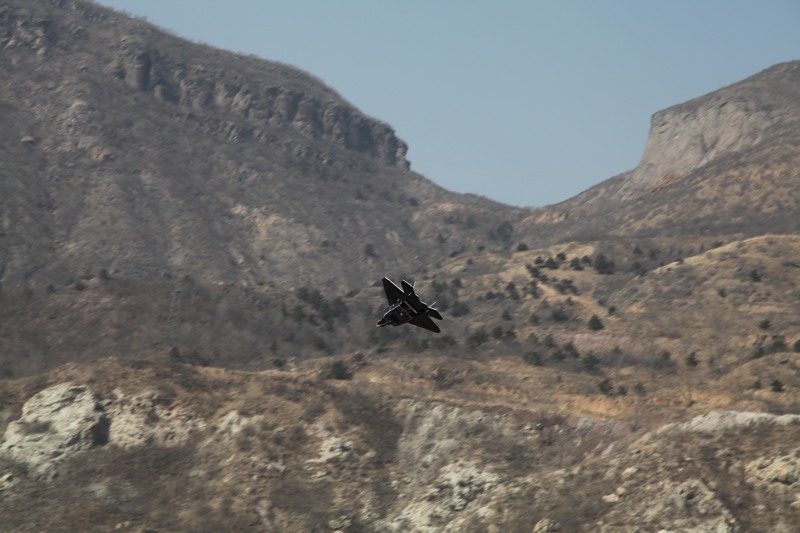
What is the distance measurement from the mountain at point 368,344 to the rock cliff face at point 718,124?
91cm

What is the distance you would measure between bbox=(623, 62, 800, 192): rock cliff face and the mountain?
0.91 meters

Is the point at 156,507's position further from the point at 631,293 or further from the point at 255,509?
the point at 631,293

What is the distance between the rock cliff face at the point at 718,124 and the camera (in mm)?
174875

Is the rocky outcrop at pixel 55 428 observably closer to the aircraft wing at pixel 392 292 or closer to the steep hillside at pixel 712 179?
the aircraft wing at pixel 392 292

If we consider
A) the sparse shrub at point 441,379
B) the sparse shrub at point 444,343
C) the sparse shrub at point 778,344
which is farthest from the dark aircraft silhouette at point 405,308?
the sparse shrub at point 444,343

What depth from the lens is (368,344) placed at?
100 meters

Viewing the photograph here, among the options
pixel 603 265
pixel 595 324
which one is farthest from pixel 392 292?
pixel 603 265

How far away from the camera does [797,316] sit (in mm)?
90438

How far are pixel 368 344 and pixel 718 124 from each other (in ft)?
352

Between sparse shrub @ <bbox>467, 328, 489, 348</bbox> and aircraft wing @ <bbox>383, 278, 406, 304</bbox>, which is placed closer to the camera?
aircraft wing @ <bbox>383, 278, 406, 304</bbox>

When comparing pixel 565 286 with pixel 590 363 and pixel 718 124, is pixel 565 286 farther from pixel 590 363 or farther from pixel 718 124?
pixel 718 124

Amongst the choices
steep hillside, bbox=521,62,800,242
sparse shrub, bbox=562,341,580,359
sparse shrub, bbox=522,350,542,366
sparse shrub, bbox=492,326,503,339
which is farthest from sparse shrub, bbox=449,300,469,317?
steep hillside, bbox=521,62,800,242

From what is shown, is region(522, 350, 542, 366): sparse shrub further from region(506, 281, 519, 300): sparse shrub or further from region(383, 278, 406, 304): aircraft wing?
region(383, 278, 406, 304): aircraft wing

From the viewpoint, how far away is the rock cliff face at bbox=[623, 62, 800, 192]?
174875 mm
